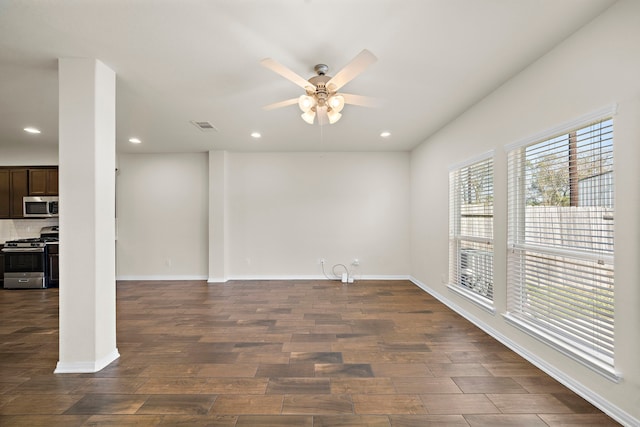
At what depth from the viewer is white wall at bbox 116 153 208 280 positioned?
5.97m

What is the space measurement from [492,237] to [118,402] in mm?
3764

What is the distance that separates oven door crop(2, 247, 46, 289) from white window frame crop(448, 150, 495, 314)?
281 inches

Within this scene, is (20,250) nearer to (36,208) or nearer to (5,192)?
(36,208)

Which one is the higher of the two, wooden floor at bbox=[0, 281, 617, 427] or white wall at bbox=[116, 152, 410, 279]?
white wall at bbox=[116, 152, 410, 279]

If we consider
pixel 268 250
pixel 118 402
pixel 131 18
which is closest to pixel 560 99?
pixel 131 18

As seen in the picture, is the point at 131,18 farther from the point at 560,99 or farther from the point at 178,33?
the point at 560,99

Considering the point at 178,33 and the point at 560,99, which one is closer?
the point at 178,33

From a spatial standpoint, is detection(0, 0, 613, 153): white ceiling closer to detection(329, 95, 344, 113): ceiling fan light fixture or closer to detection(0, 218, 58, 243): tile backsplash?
detection(329, 95, 344, 113): ceiling fan light fixture

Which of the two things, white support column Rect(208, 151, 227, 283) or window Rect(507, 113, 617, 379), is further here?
white support column Rect(208, 151, 227, 283)

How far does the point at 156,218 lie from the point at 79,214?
381 cm

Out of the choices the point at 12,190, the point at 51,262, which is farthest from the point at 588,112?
the point at 12,190

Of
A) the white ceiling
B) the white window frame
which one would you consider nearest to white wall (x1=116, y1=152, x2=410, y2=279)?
the white window frame

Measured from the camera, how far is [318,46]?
2258 mm

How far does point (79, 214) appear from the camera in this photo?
2.43 m
